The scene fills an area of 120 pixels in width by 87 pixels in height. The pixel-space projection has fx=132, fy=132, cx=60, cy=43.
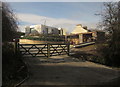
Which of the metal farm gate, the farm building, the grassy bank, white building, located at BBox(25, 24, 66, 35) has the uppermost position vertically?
white building, located at BBox(25, 24, 66, 35)

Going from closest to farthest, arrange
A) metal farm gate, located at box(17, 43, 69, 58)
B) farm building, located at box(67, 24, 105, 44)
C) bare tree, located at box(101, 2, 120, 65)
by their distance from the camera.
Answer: bare tree, located at box(101, 2, 120, 65) < metal farm gate, located at box(17, 43, 69, 58) < farm building, located at box(67, 24, 105, 44)

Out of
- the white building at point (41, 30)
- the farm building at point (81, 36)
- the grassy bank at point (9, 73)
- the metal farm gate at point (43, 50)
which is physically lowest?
the grassy bank at point (9, 73)

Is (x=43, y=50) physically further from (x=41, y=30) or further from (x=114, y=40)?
(x=41, y=30)

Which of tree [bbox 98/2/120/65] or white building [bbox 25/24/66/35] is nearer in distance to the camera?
tree [bbox 98/2/120/65]

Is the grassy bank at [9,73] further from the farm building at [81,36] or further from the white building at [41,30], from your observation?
the white building at [41,30]

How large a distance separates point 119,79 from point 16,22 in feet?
21.9

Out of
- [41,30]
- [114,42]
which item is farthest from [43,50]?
[41,30]

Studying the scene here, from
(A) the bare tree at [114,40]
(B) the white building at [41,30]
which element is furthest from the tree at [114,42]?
(B) the white building at [41,30]

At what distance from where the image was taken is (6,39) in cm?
692

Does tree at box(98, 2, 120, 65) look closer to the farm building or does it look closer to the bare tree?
the bare tree

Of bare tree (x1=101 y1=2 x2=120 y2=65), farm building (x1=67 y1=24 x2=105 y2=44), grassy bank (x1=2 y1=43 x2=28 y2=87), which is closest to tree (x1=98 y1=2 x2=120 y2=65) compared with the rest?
bare tree (x1=101 y1=2 x2=120 y2=65)

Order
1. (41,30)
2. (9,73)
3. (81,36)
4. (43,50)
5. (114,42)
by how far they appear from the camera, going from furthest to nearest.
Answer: (41,30) < (81,36) < (43,50) < (114,42) < (9,73)

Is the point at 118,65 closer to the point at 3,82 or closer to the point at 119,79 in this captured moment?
the point at 119,79

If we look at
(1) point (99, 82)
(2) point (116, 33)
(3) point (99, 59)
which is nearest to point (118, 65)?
(3) point (99, 59)
